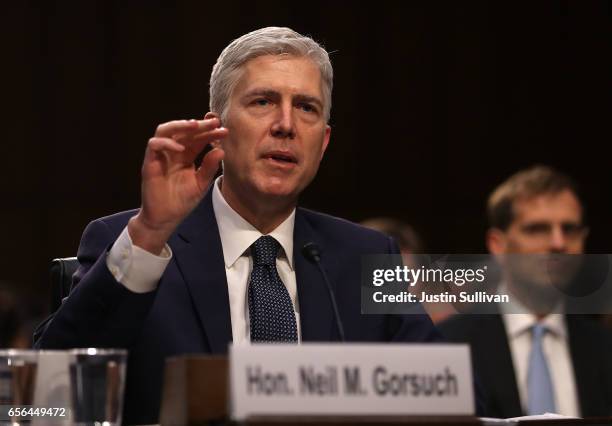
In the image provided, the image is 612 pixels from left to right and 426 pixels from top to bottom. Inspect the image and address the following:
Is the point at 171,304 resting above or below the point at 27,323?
below

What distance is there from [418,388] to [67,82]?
6.20 meters

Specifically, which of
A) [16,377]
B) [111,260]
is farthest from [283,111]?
[16,377]

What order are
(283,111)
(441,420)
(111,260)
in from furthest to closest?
(283,111) → (111,260) → (441,420)

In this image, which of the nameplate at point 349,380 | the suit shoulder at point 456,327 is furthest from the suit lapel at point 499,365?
the nameplate at point 349,380

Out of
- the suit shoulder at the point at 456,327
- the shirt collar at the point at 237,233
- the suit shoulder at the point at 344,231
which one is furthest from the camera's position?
the suit shoulder at the point at 456,327

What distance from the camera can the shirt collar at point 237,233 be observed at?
2473mm

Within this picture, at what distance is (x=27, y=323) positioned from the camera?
5961 millimetres

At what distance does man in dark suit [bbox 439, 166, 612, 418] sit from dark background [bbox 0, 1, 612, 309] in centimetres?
322

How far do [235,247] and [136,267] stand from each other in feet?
1.86

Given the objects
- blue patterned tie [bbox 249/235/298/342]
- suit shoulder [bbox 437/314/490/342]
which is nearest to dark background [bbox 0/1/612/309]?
suit shoulder [bbox 437/314/490/342]

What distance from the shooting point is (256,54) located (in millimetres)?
2545

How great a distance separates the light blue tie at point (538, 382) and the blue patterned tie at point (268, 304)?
1.45 m

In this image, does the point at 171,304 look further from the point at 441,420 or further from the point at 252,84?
the point at 441,420

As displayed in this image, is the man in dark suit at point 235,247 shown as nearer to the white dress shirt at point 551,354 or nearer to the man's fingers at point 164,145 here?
the man's fingers at point 164,145
